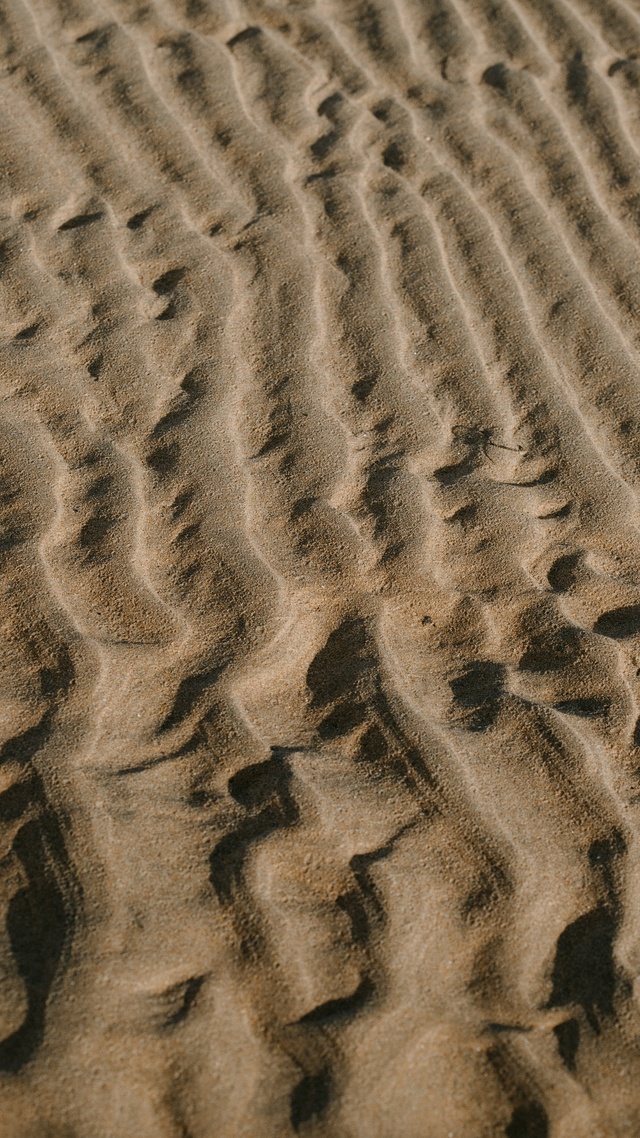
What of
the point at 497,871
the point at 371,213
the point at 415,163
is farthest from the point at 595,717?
the point at 415,163

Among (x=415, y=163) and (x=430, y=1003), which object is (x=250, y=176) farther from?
(x=430, y=1003)

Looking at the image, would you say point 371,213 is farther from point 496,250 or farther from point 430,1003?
point 430,1003

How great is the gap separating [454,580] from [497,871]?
662 millimetres

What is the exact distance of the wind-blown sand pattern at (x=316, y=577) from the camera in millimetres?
1601

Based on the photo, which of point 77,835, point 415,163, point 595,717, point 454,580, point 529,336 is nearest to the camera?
point 77,835

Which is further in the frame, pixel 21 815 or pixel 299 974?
pixel 21 815

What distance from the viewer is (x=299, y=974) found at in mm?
1647

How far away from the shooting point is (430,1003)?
164 cm

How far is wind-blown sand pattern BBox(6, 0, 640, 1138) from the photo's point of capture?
160 centimetres

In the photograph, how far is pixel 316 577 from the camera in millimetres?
2203

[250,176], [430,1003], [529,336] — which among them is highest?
[250,176]

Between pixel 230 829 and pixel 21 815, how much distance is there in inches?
14.2

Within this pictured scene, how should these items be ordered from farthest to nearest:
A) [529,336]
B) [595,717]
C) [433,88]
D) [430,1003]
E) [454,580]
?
[433,88] < [529,336] < [454,580] < [595,717] < [430,1003]

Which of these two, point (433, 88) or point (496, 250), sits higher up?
point (433, 88)
